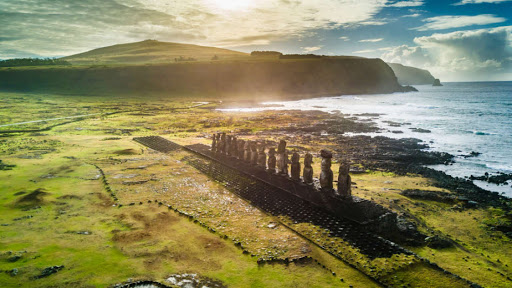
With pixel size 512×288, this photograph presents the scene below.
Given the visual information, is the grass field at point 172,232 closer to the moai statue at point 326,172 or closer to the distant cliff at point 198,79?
the moai statue at point 326,172

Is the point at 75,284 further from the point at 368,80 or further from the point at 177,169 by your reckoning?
the point at 368,80

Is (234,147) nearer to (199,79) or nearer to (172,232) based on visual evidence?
(172,232)

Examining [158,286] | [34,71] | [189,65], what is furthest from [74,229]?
[34,71]

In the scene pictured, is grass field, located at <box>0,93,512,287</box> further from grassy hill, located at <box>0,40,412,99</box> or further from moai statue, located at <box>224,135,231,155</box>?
grassy hill, located at <box>0,40,412,99</box>

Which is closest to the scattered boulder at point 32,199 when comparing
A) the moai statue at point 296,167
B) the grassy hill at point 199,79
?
the moai statue at point 296,167

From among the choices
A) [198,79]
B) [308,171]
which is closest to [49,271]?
[308,171]
